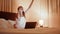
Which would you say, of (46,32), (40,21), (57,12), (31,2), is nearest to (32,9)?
(31,2)

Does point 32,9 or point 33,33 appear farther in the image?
point 32,9

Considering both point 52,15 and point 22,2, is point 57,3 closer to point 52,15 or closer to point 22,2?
point 52,15

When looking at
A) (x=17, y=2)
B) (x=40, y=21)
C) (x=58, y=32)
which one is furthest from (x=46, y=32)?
(x=17, y=2)

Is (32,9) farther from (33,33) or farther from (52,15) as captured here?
(33,33)

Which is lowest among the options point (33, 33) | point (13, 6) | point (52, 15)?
point (33, 33)

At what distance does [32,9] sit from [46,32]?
8.62 feet

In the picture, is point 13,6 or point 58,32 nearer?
point 58,32

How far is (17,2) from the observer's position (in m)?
3.55

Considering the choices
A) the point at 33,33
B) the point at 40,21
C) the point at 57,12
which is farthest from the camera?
the point at 57,12

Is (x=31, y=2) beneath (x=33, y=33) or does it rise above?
above

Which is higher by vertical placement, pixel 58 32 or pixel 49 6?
pixel 49 6

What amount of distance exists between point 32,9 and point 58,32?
2642 mm

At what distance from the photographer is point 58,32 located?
39.4 inches

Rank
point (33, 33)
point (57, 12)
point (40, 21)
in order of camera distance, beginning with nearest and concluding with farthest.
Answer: point (33, 33)
point (40, 21)
point (57, 12)
